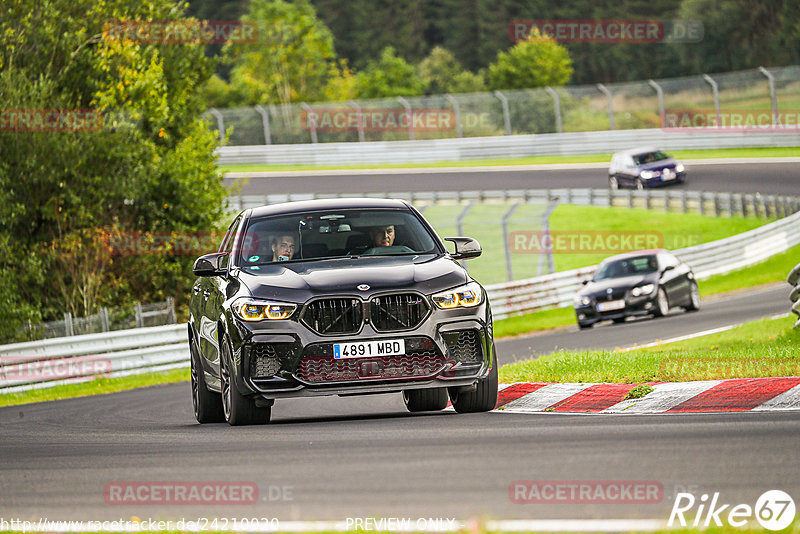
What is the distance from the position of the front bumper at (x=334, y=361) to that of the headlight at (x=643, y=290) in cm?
1552

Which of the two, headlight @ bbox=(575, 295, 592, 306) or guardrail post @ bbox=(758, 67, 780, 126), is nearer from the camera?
headlight @ bbox=(575, 295, 592, 306)

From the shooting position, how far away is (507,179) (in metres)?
50.7

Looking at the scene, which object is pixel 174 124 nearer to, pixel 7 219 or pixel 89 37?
pixel 89 37

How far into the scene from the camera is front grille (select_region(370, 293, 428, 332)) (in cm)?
940

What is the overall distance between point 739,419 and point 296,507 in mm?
3505

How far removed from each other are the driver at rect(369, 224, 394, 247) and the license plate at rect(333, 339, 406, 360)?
1331 mm

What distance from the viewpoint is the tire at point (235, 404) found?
9.77 meters

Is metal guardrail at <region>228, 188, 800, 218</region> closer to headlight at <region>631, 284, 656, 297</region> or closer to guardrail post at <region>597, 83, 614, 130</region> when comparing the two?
guardrail post at <region>597, 83, 614, 130</region>

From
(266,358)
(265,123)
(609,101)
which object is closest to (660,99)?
(609,101)

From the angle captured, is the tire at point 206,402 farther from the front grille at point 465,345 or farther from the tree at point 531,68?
the tree at point 531,68

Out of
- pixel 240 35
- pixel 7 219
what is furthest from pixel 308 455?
pixel 240 35

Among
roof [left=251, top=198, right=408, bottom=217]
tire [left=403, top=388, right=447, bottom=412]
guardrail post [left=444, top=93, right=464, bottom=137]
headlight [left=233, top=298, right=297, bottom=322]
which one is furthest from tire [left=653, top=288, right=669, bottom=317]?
guardrail post [left=444, top=93, right=464, bottom=137]

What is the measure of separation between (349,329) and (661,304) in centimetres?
1633

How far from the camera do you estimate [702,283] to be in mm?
33562
